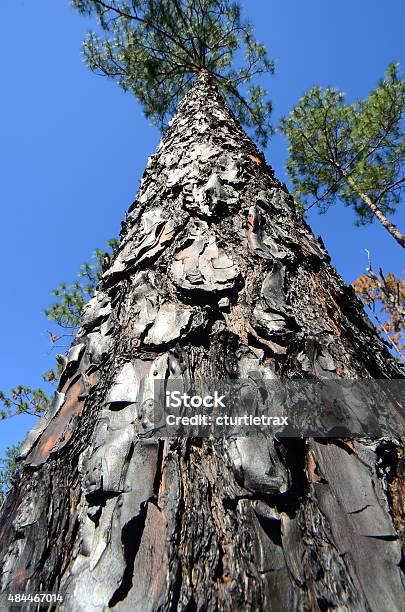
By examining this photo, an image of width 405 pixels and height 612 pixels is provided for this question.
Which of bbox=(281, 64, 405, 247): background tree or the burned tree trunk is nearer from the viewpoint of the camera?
the burned tree trunk

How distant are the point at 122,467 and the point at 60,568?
16 cm

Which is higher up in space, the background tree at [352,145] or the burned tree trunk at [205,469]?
the background tree at [352,145]

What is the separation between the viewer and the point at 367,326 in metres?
1.13

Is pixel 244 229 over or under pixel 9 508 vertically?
over

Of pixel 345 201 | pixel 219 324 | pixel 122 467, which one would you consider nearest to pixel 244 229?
pixel 219 324

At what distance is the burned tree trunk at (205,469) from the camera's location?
0.48 meters

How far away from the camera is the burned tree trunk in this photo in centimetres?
48

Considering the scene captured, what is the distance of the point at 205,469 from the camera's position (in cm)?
A: 59

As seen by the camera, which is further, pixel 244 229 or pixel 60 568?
pixel 244 229

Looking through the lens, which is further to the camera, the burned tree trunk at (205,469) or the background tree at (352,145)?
the background tree at (352,145)

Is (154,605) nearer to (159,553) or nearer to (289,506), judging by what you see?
(159,553)

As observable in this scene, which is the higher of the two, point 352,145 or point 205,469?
point 352,145

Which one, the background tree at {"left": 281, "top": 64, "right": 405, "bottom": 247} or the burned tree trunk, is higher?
the background tree at {"left": 281, "top": 64, "right": 405, "bottom": 247}

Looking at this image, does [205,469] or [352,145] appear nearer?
[205,469]
